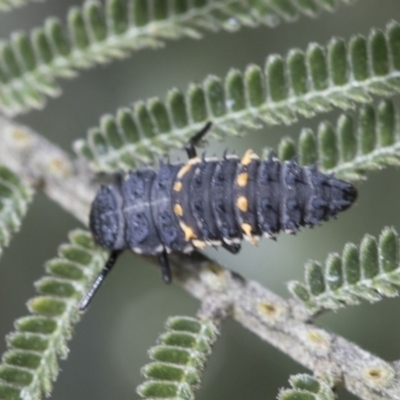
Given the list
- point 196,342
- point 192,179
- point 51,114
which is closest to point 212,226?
point 192,179

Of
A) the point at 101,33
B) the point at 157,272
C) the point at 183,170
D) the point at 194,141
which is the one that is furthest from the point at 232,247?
the point at 157,272

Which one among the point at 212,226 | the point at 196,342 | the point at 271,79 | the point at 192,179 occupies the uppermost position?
the point at 271,79

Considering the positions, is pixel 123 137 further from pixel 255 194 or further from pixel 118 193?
pixel 255 194

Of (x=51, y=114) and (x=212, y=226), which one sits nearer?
(x=212, y=226)

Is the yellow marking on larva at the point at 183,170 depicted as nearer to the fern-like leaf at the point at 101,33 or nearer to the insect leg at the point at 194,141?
the insect leg at the point at 194,141

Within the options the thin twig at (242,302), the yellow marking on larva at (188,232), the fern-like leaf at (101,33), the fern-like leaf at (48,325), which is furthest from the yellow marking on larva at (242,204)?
the fern-like leaf at (101,33)

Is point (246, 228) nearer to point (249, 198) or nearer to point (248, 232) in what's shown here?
point (248, 232)

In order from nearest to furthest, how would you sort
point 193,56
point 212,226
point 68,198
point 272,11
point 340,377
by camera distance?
point 340,377 → point 212,226 → point 272,11 → point 68,198 → point 193,56

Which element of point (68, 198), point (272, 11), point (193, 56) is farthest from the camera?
point (193, 56)
